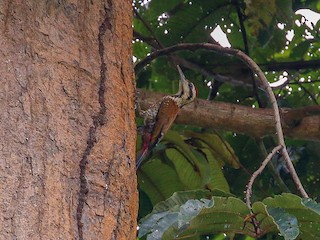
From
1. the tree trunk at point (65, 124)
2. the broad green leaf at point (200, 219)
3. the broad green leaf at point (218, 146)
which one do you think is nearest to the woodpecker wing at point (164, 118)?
the broad green leaf at point (218, 146)

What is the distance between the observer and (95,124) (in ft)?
6.47

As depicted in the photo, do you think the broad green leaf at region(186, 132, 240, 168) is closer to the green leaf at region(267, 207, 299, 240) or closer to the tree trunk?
the tree trunk

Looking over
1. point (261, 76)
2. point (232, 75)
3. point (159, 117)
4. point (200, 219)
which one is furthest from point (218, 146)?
point (200, 219)

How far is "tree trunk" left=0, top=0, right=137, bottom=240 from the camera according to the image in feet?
5.81

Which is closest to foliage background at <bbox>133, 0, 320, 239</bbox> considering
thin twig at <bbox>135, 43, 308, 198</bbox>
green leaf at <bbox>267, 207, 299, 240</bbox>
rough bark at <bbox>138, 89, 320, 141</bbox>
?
rough bark at <bbox>138, 89, 320, 141</bbox>

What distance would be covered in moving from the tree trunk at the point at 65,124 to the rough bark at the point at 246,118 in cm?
105

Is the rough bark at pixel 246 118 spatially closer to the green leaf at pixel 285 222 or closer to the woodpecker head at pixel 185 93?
the woodpecker head at pixel 185 93

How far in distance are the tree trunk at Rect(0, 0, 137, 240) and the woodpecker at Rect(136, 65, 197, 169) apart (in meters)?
0.99

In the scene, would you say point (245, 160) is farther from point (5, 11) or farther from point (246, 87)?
point (5, 11)

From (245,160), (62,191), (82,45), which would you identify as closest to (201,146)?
(245,160)

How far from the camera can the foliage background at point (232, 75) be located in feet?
10.9

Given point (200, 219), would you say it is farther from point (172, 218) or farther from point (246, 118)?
point (246, 118)

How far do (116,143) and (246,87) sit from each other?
6.68 ft

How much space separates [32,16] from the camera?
79.5 inches
